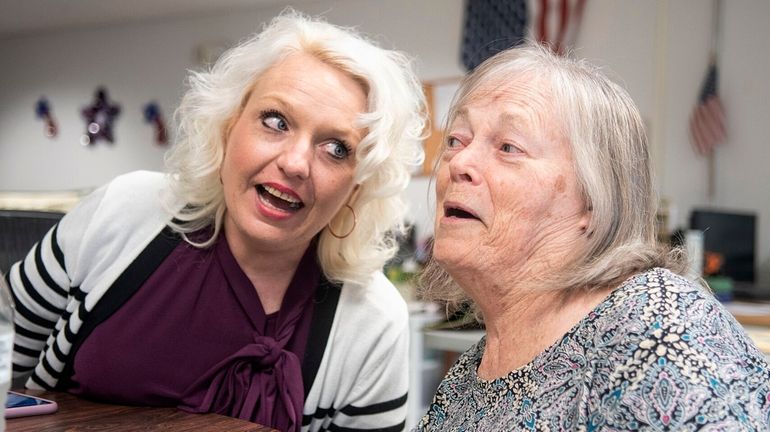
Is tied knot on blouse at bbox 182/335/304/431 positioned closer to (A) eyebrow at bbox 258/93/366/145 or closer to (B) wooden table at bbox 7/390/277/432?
(B) wooden table at bbox 7/390/277/432

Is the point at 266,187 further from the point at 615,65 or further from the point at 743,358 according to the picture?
the point at 615,65

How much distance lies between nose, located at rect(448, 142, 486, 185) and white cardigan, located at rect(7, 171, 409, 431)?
61 centimetres

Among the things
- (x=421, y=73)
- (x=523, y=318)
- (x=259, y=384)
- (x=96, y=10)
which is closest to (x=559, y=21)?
(x=421, y=73)

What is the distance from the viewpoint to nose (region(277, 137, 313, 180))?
147 centimetres

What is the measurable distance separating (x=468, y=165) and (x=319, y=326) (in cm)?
66

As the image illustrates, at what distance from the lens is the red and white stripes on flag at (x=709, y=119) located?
484 centimetres

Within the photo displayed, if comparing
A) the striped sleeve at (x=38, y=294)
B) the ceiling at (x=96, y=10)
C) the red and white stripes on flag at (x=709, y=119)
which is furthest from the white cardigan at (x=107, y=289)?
the ceiling at (x=96, y=10)

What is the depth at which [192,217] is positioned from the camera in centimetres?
162

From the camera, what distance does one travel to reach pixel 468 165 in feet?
3.62

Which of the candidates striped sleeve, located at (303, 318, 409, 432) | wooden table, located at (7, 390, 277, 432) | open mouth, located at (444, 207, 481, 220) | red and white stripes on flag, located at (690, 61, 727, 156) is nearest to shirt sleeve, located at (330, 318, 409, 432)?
striped sleeve, located at (303, 318, 409, 432)

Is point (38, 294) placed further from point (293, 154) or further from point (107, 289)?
point (293, 154)

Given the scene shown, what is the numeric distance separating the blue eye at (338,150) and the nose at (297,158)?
4 centimetres

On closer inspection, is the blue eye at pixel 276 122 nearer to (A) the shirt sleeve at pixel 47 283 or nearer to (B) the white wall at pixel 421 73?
(A) the shirt sleeve at pixel 47 283

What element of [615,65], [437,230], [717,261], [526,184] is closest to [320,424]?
[437,230]
